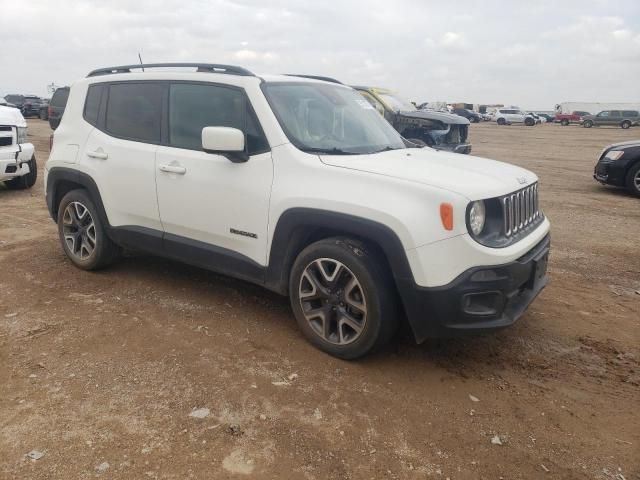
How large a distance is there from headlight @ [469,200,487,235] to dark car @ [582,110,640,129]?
5053cm

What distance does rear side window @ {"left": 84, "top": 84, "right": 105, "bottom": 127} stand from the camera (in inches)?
189

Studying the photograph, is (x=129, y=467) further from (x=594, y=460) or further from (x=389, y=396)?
(x=594, y=460)

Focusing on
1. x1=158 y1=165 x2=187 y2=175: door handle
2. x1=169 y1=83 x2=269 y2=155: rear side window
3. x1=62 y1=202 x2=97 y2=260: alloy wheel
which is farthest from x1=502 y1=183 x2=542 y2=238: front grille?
x1=62 y1=202 x2=97 y2=260: alloy wheel

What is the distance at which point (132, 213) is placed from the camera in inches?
178

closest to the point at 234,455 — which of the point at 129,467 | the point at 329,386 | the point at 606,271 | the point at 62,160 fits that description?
the point at 129,467

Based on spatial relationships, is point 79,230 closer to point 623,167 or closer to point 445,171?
point 445,171

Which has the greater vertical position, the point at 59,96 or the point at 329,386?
the point at 59,96

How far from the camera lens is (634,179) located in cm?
994

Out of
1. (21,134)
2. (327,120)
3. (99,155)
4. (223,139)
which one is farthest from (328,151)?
(21,134)

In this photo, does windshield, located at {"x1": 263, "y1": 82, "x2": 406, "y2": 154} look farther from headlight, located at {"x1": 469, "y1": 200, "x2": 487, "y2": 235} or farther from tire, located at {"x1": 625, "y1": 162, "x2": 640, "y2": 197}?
tire, located at {"x1": 625, "y1": 162, "x2": 640, "y2": 197}

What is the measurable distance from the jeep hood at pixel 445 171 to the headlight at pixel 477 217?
0.05 metres

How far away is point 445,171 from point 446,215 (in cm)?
54

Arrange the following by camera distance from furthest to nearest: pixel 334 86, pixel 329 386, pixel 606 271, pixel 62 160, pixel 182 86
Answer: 1. pixel 606 271
2. pixel 62 160
3. pixel 334 86
4. pixel 182 86
5. pixel 329 386

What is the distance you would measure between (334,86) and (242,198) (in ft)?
4.68
